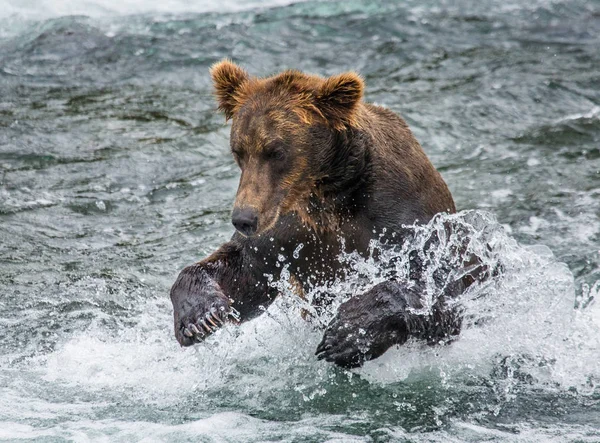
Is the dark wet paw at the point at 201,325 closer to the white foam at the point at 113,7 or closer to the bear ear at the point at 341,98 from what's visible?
the bear ear at the point at 341,98

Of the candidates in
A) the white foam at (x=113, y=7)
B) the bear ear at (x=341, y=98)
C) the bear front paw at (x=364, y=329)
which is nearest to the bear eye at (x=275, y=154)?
the bear ear at (x=341, y=98)

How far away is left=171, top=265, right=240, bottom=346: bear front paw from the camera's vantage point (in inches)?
233

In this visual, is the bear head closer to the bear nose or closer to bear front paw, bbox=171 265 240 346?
the bear nose

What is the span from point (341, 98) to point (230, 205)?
3.81 meters

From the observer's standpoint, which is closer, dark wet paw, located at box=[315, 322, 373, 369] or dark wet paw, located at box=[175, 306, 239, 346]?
dark wet paw, located at box=[315, 322, 373, 369]

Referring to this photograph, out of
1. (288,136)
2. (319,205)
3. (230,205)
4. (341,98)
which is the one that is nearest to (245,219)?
(288,136)

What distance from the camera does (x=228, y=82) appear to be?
19.8ft

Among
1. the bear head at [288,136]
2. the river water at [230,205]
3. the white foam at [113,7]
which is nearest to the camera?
the bear head at [288,136]

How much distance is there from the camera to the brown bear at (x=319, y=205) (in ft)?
18.4

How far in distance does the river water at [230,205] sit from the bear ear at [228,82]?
1231 mm

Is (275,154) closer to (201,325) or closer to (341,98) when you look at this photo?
(341,98)

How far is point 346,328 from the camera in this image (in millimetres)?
5605

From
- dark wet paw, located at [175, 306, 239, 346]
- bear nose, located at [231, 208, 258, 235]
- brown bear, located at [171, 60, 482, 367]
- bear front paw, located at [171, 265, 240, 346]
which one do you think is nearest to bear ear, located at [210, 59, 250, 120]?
brown bear, located at [171, 60, 482, 367]

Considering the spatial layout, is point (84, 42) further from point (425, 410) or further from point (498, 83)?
point (425, 410)
